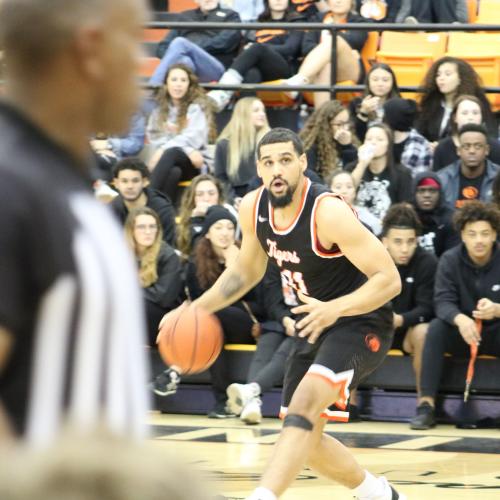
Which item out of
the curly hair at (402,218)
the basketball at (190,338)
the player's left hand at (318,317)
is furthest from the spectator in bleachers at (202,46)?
the basketball at (190,338)

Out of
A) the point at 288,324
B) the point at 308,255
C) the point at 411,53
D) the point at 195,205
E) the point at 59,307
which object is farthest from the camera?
the point at 411,53

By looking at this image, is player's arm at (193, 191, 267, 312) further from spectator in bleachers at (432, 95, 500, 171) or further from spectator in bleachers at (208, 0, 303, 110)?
spectator in bleachers at (208, 0, 303, 110)

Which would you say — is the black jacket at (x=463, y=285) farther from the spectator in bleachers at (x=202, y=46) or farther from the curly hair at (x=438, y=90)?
the spectator in bleachers at (x=202, y=46)

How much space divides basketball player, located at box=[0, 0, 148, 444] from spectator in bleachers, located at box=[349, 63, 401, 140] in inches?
325

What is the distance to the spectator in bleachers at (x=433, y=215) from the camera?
9.00 meters

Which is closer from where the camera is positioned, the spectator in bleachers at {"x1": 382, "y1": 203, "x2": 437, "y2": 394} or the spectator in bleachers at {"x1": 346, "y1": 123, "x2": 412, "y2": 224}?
the spectator in bleachers at {"x1": 382, "y1": 203, "x2": 437, "y2": 394}

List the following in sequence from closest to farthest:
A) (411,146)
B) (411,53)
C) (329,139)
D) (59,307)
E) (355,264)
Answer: (59,307), (355,264), (329,139), (411,146), (411,53)

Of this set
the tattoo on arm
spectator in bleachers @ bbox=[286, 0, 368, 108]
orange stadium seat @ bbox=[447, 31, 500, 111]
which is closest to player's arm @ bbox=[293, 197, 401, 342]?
the tattoo on arm

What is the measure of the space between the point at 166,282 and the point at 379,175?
1890 millimetres

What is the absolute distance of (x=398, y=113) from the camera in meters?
9.59

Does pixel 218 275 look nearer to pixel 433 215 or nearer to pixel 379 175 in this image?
pixel 379 175

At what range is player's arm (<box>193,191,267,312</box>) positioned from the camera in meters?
5.57

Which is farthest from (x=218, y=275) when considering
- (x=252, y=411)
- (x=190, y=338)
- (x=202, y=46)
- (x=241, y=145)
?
(x=190, y=338)

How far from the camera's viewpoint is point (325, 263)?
576cm
